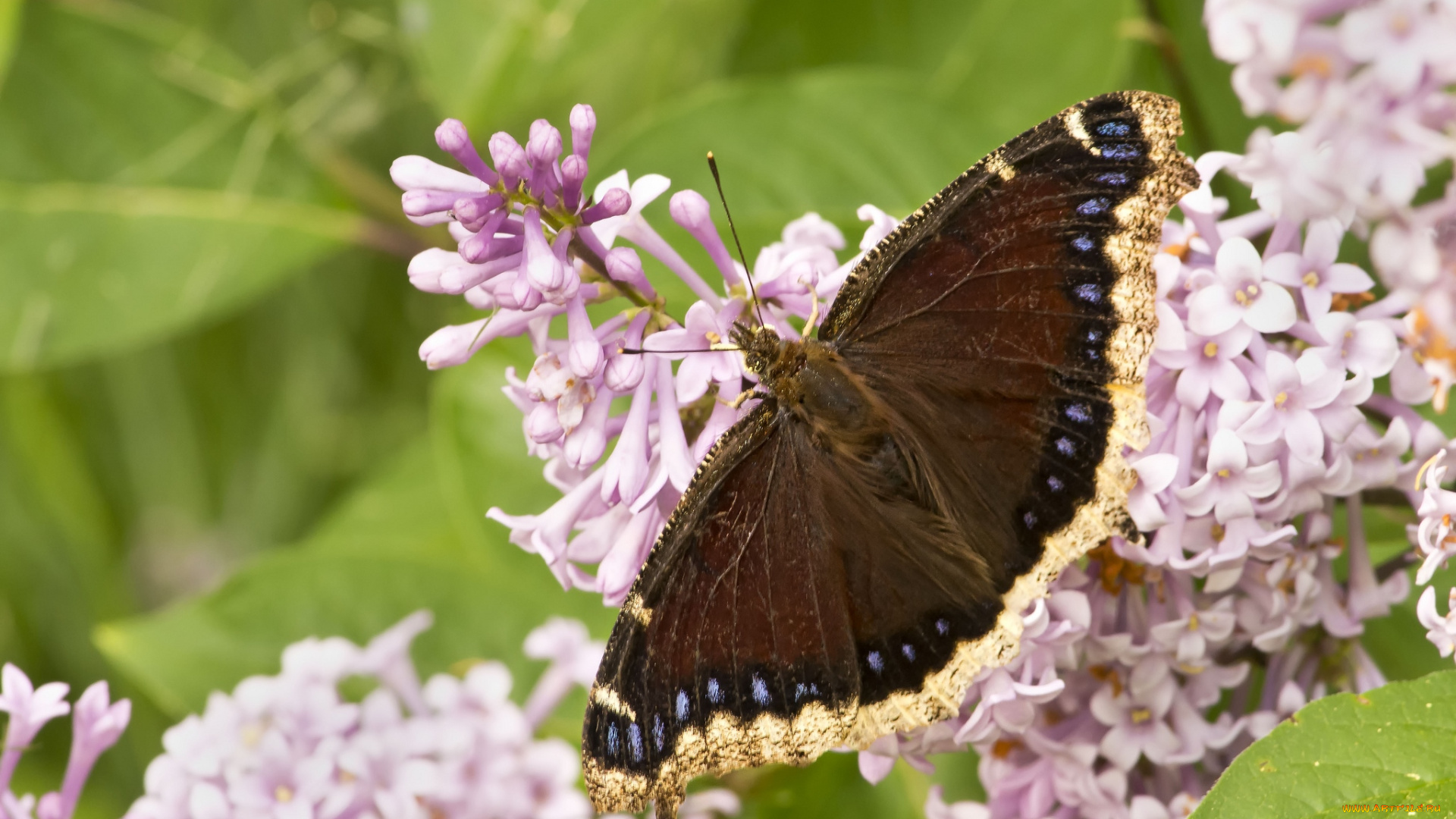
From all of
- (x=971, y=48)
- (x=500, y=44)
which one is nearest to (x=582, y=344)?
(x=500, y=44)

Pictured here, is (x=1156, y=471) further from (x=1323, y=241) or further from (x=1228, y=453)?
(x=1323, y=241)

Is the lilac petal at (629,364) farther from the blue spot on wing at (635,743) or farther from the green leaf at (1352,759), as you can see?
the green leaf at (1352,759)

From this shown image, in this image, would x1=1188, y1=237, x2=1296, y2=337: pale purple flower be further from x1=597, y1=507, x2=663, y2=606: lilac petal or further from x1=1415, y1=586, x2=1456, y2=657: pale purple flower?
x1=597, y1=507, x2=663, y2=606: lilac petal

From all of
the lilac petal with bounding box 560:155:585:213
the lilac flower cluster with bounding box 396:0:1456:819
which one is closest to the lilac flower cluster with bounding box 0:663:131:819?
the lilac flower cluster with bounding box 396:0:1456:819

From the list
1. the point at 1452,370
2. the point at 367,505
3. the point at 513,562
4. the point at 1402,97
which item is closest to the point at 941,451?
the point at 1452,370

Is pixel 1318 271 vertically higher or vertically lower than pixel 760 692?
higher

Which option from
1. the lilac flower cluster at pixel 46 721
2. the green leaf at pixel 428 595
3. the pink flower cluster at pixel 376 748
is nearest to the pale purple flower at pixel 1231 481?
the pink flower cluster at pixel 376 748
